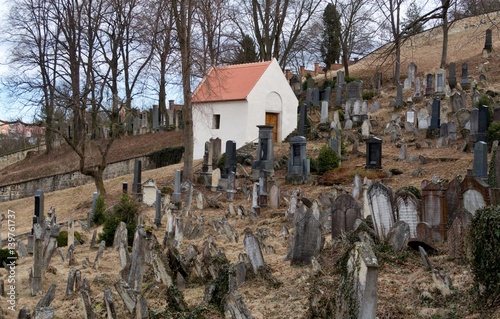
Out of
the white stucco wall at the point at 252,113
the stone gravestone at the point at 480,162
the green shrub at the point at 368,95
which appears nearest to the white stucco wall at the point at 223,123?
the white stucco wall at the point at 252,113

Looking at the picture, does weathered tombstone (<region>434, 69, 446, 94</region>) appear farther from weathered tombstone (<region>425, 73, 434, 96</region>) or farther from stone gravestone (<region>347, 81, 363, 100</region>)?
stone gravestone (<region>347, 81, 363, 100</region>)

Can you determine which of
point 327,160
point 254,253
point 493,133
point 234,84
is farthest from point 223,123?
point 254,253

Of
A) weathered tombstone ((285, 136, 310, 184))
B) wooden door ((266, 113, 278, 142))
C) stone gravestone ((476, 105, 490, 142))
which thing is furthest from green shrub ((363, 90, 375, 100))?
weathered tombstone ((285, 136, 310, 184))

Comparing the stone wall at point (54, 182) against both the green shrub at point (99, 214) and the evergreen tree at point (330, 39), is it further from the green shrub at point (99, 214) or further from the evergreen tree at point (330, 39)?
the evergreen tree at point (330, 39)

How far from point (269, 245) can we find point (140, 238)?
9.25 ft

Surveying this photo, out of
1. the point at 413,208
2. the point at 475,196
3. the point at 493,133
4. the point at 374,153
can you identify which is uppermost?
the point at 493,133

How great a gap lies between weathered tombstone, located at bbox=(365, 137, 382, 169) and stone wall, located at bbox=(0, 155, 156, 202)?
15.5 metres

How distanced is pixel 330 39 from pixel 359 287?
45236 mm

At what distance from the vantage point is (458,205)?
8.89 metres

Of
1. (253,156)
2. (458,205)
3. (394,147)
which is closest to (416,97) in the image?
(394,147)

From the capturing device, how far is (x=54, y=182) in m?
30.4

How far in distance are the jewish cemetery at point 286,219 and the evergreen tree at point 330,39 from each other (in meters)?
12.9

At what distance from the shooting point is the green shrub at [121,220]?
11.0 metres

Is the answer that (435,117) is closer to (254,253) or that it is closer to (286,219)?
(286,219)
